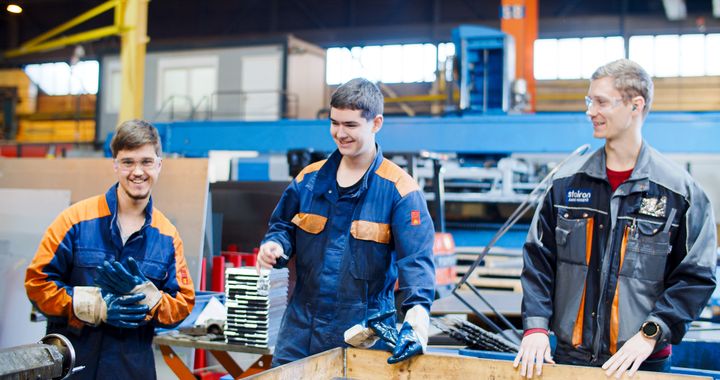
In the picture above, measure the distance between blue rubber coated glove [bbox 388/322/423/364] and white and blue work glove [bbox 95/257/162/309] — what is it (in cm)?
92

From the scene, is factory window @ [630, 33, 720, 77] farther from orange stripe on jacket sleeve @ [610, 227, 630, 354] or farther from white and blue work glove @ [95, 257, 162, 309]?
white and blue work glove @ [95, 257, 162, 309]

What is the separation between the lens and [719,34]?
17734 mm

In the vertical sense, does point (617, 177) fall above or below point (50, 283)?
above

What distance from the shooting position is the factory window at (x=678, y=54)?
17.8 m

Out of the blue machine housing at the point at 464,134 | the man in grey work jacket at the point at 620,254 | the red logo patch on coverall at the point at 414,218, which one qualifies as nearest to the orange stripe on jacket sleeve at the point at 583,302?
the man in grey work jacket at the point at 620,254

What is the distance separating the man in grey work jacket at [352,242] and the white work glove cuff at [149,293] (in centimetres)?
46

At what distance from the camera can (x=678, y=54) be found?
58.8 ft

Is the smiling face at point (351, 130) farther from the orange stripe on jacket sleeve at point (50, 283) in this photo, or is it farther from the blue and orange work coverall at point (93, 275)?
the orange stripe on jacket sleeve at point (50, 283)

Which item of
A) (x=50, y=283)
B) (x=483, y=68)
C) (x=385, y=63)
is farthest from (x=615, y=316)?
(x=385, y=63)

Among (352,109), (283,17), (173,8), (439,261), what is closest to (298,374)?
(352,109)

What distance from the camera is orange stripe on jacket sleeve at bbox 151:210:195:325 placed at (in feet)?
8.67

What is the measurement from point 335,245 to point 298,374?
0.49 meters

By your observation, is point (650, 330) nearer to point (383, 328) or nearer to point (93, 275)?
point (383, 328)

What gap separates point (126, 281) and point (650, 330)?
5.63 ft
